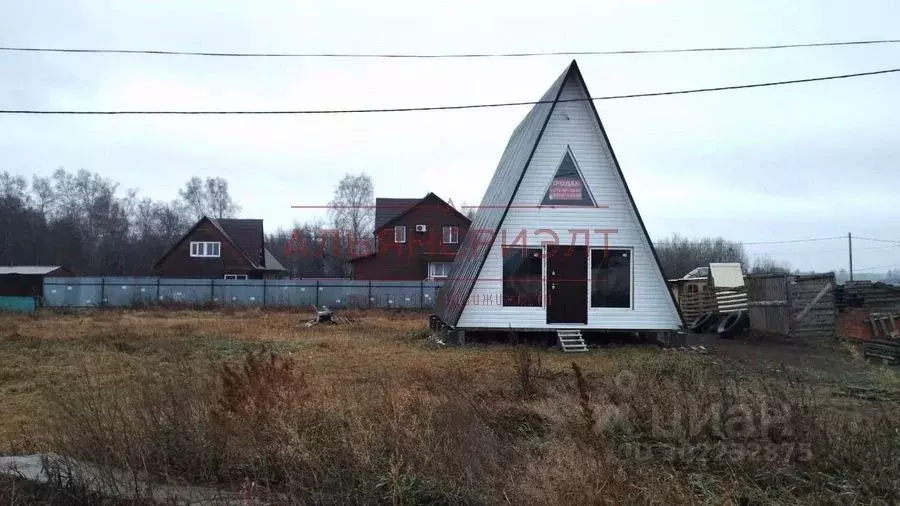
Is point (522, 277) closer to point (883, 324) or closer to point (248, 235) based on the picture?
point (883, 324)

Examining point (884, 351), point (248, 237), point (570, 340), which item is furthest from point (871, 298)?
point (248, 237)

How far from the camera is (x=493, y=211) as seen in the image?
15414 mm

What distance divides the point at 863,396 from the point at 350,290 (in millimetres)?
27799

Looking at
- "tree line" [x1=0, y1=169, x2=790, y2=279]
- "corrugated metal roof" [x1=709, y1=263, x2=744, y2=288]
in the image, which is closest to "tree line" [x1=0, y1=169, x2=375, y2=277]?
"tree line" [x1=0, y1=169, x2=790, y2=279]

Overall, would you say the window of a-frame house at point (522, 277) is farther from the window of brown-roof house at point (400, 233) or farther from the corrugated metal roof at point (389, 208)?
the corrugated metal roof at point (389, 208)

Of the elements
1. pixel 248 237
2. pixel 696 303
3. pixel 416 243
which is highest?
pixel 248 237

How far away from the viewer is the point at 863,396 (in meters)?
7.77

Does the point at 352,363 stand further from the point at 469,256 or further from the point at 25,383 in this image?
the point at 469,256

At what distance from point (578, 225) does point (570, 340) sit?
107 inches

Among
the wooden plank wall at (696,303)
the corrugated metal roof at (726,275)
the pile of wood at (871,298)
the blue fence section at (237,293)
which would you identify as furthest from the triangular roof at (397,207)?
the pile of wood at (871,298)

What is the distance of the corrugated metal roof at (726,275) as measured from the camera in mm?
22091

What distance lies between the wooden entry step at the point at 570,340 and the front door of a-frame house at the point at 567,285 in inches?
11.4

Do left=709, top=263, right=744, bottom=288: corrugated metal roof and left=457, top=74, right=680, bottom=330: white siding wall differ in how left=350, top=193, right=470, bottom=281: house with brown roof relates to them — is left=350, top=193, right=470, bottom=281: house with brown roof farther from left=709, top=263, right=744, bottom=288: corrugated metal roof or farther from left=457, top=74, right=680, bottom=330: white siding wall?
left=457, top=74, right=680, bottom=330: white siding wall

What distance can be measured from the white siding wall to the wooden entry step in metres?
0.20
